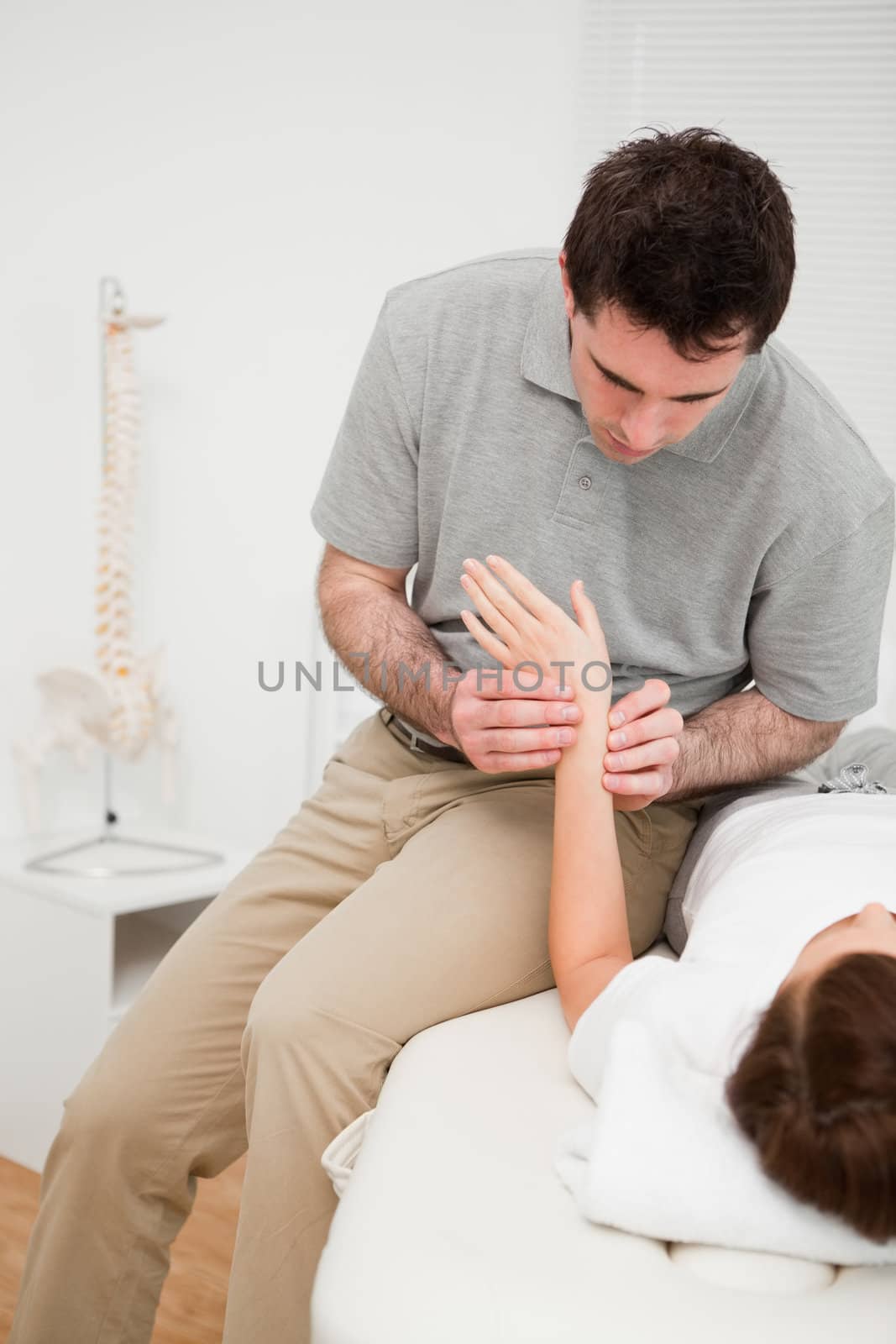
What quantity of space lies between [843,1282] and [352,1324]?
0.31 m

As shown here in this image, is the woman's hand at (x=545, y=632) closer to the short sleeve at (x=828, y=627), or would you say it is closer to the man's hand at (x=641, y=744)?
the man's hand at (x=641, y=744)

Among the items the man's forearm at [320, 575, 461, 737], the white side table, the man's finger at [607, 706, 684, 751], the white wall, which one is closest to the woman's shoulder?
the man's finger at [607, 706, 684, 751]

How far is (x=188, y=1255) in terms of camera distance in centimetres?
186

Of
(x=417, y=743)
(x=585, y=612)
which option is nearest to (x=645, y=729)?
(x=585, y=612)

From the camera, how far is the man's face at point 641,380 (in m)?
1.12

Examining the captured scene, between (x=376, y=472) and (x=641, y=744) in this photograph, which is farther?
(x=376, y=472)

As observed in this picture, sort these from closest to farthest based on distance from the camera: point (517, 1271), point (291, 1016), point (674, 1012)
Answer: point (517, 1271) → point (674, 1012) → point (291, 1016)

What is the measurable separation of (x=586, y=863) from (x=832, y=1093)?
43 cm

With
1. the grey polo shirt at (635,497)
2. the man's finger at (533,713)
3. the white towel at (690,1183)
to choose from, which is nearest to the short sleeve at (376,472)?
the grey polo shirt at (635,497)

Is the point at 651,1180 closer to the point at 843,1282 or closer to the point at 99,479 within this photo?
the point at 843,1282

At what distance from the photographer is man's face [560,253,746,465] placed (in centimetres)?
112

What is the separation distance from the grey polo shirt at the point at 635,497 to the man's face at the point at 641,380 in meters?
0.14

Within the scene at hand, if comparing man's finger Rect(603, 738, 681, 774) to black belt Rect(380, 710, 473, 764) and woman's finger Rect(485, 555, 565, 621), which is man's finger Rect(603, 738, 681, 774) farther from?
black belt Rect(380, 710, 473, 764)

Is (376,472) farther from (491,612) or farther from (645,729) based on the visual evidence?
(645,729)
